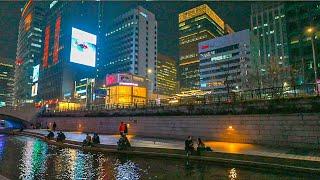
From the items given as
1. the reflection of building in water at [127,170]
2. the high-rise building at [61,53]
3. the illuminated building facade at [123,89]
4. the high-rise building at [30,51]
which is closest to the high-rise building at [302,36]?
the illuminated building facade at [123,89]

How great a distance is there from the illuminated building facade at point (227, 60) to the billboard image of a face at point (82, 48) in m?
62.9

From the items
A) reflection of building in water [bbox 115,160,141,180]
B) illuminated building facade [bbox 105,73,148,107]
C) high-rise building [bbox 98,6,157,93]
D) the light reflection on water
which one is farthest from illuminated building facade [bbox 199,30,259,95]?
reflection of building in water [bbox 115,160,141,180]

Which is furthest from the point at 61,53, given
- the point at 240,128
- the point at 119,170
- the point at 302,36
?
the point at 119,170

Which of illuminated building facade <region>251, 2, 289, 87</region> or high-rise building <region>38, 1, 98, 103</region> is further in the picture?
illuminated building facade <region>251, 2, 289, 87</region>

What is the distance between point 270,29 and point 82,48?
120080mm

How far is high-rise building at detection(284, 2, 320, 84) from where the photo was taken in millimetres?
73812

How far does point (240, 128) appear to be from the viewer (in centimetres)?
2677

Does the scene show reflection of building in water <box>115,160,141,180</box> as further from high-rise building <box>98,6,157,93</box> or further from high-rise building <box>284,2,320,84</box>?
high-rise building <box>98,6,157,93</box>

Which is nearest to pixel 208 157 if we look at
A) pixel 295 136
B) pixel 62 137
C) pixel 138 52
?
pixel 295 136

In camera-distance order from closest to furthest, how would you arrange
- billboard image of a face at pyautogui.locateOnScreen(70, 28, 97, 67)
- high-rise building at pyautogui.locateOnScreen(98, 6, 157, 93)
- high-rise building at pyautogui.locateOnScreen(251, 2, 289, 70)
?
billboard image of a face at pyautogui.locateOnScreen(70, 28, 97, 67) < high-rise building at pyautogui.locateOnScreen(251, 2, 289, 70) < high-rise building at pyautogui.locateOnScreen(98, 6, 157, 93)

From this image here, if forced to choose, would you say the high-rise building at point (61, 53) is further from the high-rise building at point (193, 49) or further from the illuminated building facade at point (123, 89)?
the high-rise building at point (193, 49)

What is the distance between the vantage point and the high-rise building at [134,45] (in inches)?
5753

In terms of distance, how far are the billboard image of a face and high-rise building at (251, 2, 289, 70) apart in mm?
101254

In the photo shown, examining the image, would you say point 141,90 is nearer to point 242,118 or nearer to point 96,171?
point 242,118
